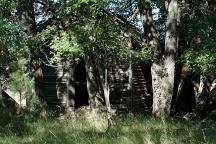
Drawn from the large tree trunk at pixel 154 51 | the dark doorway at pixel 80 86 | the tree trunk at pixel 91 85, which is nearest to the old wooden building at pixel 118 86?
the dark doorway at pixel 80 86

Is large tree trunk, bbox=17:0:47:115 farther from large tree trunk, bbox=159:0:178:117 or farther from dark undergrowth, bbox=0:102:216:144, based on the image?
large tree trunk, bbox=159:0:178:117

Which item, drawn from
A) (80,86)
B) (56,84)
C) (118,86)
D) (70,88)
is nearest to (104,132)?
(70,88)

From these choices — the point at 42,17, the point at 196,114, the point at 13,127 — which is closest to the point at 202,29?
the point at 196,114

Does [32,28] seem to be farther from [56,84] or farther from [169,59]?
[56,84]

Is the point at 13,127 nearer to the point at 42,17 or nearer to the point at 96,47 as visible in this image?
the point at 96,47

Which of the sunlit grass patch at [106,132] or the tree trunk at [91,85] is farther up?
the tree trunk at [91,85]

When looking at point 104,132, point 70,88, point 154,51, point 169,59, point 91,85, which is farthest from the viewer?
point 70,88

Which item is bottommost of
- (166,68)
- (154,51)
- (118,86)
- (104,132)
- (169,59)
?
(104,132)

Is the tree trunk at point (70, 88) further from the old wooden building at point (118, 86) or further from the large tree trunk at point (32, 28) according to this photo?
the large tree trunk at point (32, 28)

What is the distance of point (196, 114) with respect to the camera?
20938 mm

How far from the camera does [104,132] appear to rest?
11.0 meters

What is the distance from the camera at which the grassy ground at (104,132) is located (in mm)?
9188

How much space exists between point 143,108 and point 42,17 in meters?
7.58

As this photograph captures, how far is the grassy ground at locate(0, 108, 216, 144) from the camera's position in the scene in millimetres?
9188
